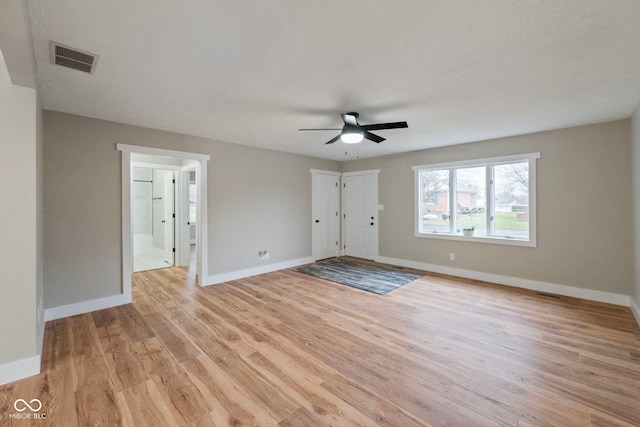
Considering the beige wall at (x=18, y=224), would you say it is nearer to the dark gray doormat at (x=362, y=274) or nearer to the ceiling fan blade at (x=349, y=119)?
the ceiling fan blade at (x=349, y=119)

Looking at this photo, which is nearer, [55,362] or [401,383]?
[401,383]

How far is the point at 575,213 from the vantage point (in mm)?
3896

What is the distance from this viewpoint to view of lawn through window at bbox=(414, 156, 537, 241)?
4.45 meters

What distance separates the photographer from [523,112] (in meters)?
3.26

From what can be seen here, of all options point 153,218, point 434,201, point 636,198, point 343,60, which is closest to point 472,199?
point 434,201

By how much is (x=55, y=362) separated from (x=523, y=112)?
550 centimetres

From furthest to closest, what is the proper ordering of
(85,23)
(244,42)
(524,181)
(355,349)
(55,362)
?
(524,181), (355,349), (55,362), (244,42), (85,23)

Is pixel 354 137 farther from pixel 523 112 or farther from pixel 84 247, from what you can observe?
pixel 84 247

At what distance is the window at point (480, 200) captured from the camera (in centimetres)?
439

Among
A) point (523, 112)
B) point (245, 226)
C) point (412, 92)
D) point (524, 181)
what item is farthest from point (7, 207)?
point (524, 181)

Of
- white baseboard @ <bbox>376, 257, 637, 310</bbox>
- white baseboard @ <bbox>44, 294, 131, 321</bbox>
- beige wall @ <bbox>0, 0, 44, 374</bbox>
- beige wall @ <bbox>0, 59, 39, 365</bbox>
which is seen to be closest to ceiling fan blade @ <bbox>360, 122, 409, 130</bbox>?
beige wall @ <bbox>0, 0, 44, 374</bbox>

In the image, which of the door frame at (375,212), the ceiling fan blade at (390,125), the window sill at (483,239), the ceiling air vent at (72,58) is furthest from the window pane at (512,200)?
the ceiling air vent at (72,58)

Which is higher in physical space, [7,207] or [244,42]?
[244,42]

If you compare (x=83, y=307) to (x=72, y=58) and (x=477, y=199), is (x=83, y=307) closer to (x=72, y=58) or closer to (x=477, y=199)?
Answer: (x=72, y=58)
